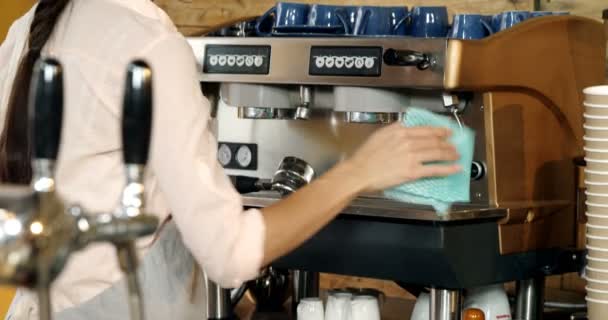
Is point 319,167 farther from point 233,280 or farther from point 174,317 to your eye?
point 233,280

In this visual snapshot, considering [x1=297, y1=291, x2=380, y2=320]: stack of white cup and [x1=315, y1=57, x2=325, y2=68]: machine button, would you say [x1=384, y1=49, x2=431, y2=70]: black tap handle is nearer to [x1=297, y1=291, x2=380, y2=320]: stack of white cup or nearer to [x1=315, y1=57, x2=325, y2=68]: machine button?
[x1=315, y1=57, x2=325, y2=68]: machine button

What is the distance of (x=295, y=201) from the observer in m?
1.26

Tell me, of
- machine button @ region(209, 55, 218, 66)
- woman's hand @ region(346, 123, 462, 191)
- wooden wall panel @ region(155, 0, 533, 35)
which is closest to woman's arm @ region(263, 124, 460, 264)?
woman's hand @ region(346, 123, 462, 191)

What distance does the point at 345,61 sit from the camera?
197cm

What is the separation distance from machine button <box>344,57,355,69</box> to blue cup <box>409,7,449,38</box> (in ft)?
0.65

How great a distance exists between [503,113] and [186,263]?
2.35ft

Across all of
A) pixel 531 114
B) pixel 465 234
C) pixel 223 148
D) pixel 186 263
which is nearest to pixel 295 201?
pixel 186 263

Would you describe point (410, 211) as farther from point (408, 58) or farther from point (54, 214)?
point (54, 214)

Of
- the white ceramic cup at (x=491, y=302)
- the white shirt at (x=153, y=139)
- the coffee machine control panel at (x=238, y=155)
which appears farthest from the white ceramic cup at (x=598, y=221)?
the white shirt at (x=153, y=139)

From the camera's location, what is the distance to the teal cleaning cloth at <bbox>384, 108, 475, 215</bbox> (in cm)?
157

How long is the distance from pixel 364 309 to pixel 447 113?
15.6 inches

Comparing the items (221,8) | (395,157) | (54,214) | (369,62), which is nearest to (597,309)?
(369,62)

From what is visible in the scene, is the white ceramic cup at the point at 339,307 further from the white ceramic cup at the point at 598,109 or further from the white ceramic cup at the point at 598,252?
the white ceramic cup at the point at 598,109

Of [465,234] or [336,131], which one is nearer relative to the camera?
[465,234]
